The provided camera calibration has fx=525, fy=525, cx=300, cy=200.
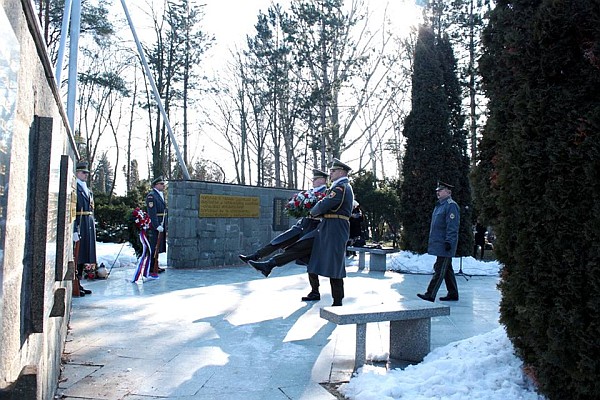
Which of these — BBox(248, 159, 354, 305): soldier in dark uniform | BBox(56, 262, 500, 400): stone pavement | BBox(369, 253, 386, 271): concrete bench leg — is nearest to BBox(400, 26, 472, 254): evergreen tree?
BBox(369, 253, 386, 271): concrete bench leg

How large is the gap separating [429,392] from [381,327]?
269 centimetres

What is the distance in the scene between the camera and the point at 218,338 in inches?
219

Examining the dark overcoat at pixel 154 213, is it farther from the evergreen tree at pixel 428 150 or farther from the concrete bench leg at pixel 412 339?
A: the evergreen tree at pixel 428 150

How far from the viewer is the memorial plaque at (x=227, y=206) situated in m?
12.4

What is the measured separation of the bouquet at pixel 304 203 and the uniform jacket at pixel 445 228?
179 centimetres

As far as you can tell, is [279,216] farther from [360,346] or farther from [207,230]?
[360,346]

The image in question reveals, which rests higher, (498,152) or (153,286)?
(498,152)

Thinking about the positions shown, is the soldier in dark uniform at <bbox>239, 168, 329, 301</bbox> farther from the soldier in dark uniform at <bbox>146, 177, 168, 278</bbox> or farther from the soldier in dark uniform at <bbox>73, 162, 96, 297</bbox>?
the soldier in dark uniform at <bbox>146, 177, 168, 278</bbox>

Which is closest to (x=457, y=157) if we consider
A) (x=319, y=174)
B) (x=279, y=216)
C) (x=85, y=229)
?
(x=279, y=216)

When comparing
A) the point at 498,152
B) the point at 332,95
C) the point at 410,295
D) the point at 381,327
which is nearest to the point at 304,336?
the point at 381,327

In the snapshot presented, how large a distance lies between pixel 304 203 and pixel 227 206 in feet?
16.0

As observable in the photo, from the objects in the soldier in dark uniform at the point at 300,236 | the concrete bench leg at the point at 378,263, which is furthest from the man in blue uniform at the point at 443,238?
the concrete bench leg at the point at 378,263

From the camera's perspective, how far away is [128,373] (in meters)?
4.31

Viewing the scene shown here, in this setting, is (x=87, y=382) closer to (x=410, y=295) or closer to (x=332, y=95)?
(x=410, y=295)
